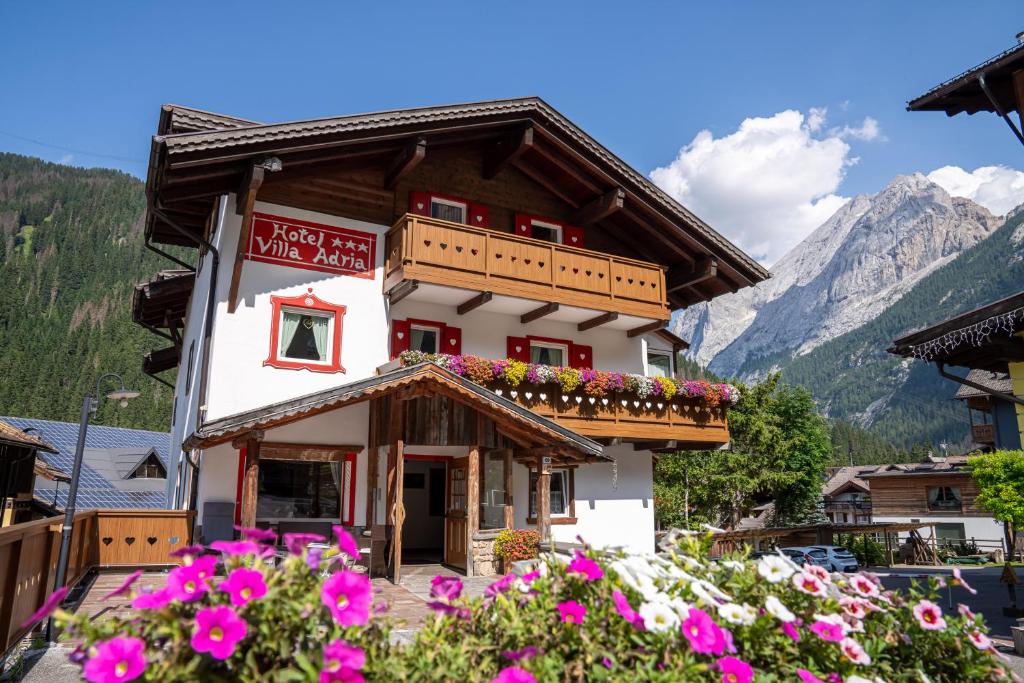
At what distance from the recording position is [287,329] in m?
15.5

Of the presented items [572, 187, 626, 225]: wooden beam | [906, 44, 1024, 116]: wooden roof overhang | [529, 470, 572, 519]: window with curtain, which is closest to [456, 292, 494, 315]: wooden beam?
[572, 187, 626, 225]: wooden beam

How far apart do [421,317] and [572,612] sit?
47.7ft

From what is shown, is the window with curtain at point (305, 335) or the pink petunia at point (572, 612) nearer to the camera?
the pink petunia at point (572, 612)

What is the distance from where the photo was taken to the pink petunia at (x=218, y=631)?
2.30 meters

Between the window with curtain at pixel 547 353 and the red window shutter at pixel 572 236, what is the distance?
2790mm

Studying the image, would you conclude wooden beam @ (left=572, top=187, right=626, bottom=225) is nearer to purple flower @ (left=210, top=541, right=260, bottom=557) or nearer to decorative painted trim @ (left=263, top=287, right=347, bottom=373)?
decorative painted trim @ (left=263, top=287, right=347, bottom=373)

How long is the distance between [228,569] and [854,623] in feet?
9.12

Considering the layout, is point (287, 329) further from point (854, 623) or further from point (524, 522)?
point (854, 623)

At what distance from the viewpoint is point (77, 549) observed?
1191 centimetres

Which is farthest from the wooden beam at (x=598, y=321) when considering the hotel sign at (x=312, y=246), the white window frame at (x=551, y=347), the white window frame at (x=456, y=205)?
the hotel sign at (x=312, y=246)

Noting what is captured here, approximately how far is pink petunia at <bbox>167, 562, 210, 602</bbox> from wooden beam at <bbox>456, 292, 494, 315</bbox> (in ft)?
46.4

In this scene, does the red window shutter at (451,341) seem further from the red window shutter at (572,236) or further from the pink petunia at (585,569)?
the pink petunia at (585,569)

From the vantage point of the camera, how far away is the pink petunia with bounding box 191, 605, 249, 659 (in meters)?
2.30

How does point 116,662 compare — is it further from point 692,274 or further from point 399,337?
point 692,274
